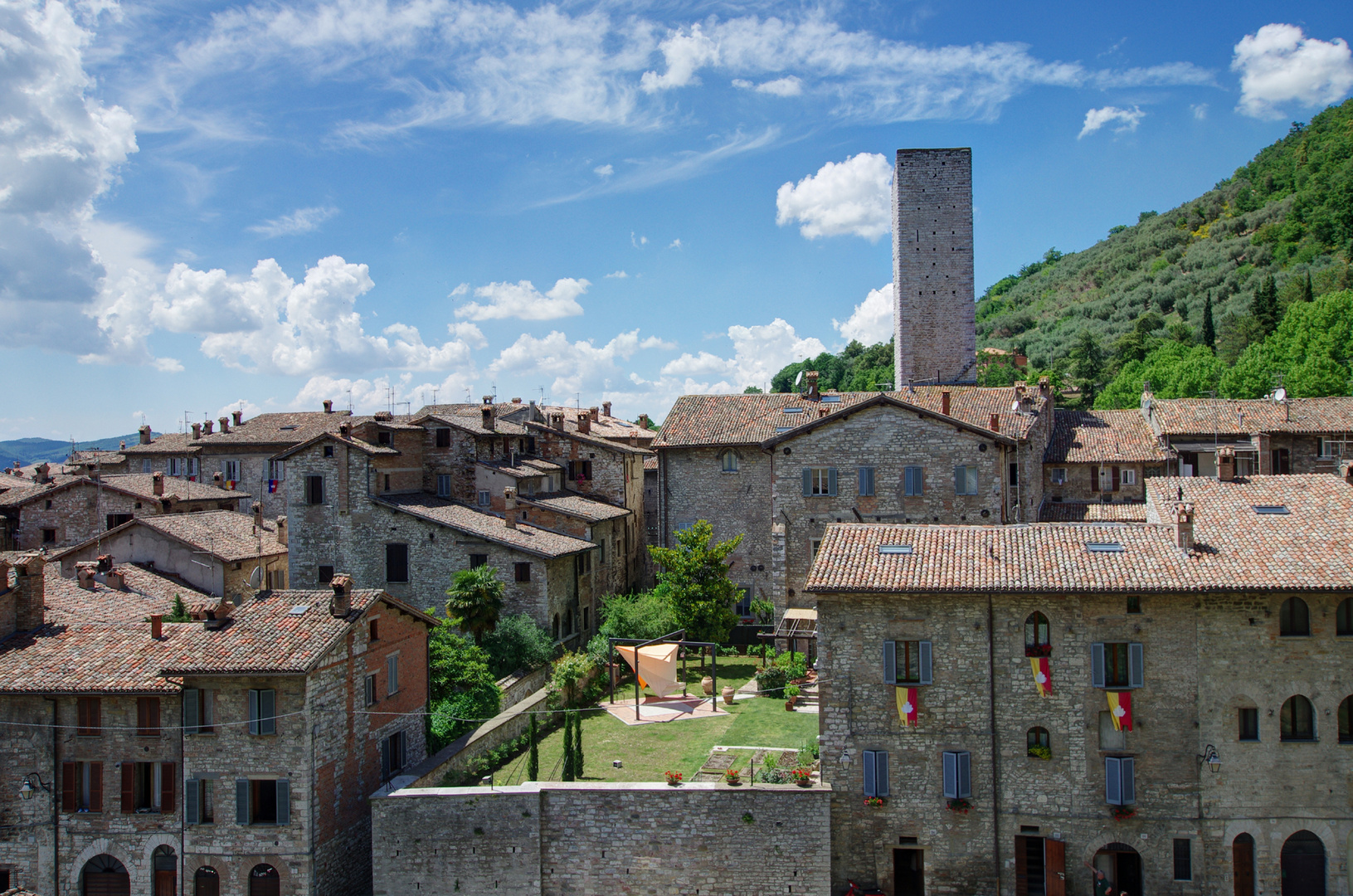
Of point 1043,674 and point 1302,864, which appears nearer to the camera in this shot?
→ point 1302,864

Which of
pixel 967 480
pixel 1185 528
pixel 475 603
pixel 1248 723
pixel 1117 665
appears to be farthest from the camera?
pixel 967 480

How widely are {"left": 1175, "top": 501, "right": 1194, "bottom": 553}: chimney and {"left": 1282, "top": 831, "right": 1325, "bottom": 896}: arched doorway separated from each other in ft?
23.7

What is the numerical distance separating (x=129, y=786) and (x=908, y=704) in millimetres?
19672

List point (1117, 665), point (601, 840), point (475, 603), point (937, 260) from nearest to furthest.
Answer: point (1117, 665) → point (601, 840) → point (475, 603) → point (937, 260)

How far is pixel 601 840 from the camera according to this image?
23609 mm

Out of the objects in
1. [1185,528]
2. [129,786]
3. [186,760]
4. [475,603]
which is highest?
[1185,528]

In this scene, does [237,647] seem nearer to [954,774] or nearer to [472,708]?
[472,708]

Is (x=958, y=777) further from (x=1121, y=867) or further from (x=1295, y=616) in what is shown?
(x=1295, y=616)

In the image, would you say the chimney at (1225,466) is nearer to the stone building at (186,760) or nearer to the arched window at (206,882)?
the stone building at (186,760)

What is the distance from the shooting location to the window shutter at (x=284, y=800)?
22.8 meters

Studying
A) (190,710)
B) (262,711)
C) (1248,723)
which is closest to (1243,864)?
(1248,723)

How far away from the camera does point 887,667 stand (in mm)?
23109

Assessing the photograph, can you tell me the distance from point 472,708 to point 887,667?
1346 cm

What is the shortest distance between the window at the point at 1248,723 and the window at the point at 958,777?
21.3 ft
